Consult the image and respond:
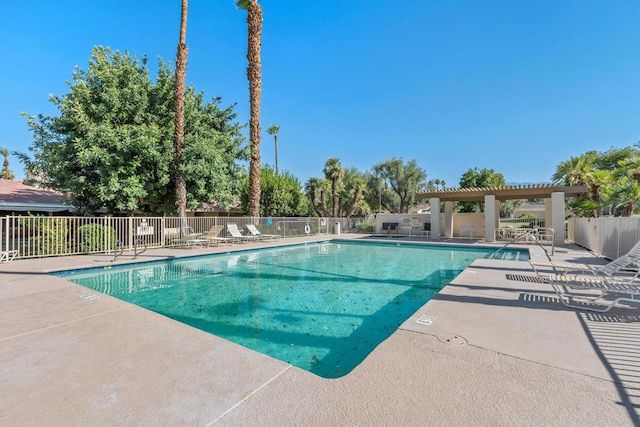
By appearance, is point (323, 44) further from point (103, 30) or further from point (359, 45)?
point (103, 30)

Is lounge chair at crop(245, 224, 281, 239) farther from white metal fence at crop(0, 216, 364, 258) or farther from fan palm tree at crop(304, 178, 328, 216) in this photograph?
fan palm tree at crop(304, 178, 328, 216)

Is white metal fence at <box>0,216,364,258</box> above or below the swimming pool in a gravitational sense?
above

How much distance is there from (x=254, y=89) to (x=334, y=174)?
15143 millimetres

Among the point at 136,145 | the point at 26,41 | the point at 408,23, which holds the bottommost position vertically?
the point at 136,145

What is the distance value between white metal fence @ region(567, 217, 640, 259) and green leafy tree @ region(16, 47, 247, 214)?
16203 millimetres

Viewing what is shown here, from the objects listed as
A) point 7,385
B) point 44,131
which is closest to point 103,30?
point 44,131

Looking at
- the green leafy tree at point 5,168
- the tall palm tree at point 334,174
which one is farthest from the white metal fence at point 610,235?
the green leafy tree at point 5,168

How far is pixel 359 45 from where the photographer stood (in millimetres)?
17594

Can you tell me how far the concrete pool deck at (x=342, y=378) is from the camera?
6.71 ft

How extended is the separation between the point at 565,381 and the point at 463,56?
696 inches

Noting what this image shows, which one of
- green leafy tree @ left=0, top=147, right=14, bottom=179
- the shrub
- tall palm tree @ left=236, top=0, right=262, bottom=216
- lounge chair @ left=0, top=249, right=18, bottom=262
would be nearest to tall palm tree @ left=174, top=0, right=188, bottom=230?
the shrub

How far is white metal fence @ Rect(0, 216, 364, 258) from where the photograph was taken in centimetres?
1037

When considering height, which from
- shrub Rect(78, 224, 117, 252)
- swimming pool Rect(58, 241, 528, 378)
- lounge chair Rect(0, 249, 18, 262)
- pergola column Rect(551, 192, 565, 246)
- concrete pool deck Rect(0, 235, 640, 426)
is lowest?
swimming pool Rect(58, 241, 528, 378)

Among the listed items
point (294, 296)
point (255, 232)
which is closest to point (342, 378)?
point (294, 296)
